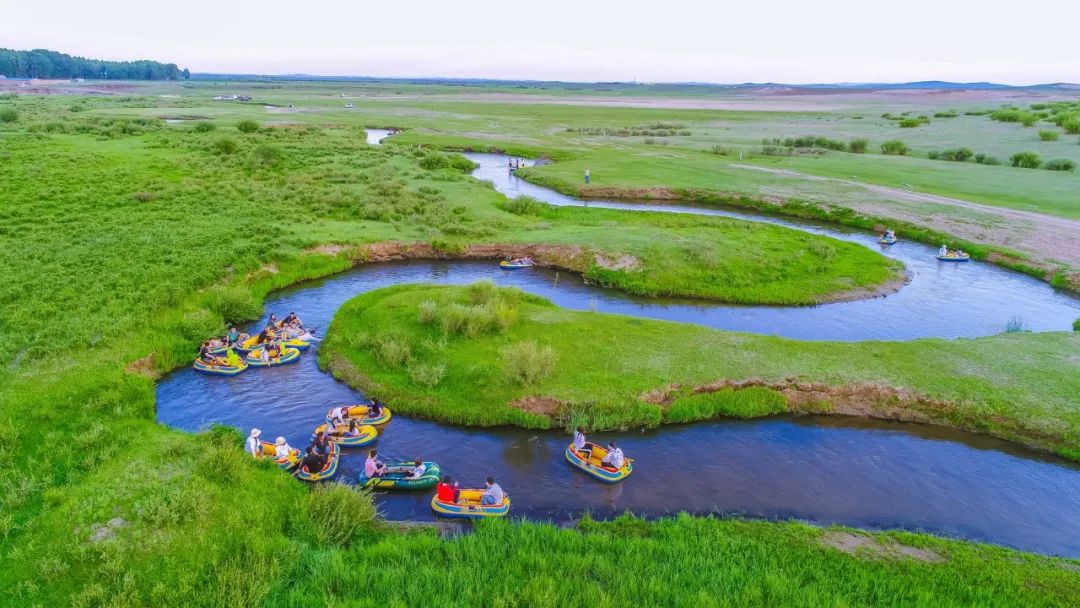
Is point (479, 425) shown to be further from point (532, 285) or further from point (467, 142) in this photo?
point (467, 142)

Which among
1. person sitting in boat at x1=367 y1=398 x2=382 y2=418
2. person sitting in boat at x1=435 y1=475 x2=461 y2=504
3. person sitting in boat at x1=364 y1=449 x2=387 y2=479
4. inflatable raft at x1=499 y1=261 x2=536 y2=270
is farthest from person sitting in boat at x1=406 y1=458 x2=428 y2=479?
inflatable raft at x1=499 y1=261 x2=536 y2=270

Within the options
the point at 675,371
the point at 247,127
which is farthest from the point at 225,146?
the point at 675,371

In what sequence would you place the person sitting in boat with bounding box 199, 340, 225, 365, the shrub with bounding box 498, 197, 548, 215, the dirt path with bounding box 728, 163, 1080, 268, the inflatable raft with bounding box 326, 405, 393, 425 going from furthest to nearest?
the shrub with bounding box 498, 197, 548, 215 → the dirt path with bounding box 728, 163, 1080, 268 → the person sitting in boat with bounding box 199, 340, 225, 365 → the inflatable raft with bounding box 326, 405, 393, 425

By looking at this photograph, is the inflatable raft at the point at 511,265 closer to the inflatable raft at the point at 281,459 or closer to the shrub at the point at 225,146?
the inflatable raft at the point at 281,459

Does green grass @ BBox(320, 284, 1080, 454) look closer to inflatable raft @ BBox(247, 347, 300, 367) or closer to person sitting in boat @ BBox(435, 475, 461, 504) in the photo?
inflatable raft @ BBox(247, 347, 300, 367)

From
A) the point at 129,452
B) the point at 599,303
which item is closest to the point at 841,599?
the point at 129,452
